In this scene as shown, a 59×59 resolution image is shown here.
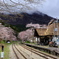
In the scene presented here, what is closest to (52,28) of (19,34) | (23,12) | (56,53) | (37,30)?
(37,30)

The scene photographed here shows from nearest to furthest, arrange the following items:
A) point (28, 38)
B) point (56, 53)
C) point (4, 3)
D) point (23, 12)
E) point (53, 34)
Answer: point (4, 3) → point (23, 12) → point (56, 53) → point (53, 34) → point (28, 38)

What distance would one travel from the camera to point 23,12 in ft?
28.4

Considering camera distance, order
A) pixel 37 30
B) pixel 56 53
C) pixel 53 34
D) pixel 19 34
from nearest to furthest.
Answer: pixel 56 53
pixel 53 34
pixel 37 30
pixel 19 34

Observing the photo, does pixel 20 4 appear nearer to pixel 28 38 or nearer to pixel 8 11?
pixel 8 11

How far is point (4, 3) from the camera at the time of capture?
811 cm

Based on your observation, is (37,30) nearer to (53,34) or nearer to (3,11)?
(53,34)

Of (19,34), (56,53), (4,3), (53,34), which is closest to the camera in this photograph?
(4,3)

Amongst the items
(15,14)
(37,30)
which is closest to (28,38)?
(37,30)

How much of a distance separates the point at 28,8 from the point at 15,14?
753 millimetres

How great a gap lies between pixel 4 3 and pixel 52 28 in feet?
113

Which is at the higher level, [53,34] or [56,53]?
[53,34]

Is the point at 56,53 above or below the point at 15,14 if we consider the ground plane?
below

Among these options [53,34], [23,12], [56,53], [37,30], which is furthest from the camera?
[37,30]

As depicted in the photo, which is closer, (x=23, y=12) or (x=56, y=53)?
(x=23, y=12)
